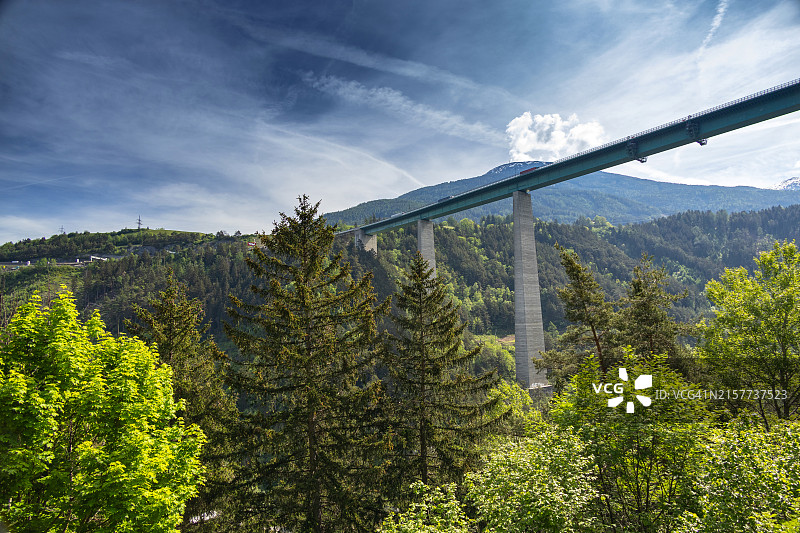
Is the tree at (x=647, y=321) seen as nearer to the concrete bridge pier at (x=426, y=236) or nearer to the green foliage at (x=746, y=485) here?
the green foliage at (x=746, y=485)

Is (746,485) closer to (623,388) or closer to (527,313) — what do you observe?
(623,388)

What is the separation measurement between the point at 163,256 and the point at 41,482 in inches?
5295

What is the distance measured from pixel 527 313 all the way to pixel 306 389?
29502 mm

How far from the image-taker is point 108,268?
104375 millimetres

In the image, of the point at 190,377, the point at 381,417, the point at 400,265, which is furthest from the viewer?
the point at 400,265

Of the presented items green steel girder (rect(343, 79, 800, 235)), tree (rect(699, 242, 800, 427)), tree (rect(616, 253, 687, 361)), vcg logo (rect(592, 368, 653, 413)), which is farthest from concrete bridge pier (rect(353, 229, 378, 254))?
vcg logo (rect(592, 368, 653, 413))

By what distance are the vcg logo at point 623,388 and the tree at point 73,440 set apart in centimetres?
1222

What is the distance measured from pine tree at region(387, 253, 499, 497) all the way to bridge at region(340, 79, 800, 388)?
76.3 feet

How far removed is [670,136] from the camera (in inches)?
1186

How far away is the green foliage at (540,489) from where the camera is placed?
777 cm

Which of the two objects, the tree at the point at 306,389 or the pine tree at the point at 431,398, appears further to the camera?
the pine tree at the point at 431,398

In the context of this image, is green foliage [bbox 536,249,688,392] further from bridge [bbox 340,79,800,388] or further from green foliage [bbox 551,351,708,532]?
bridge [bbox 340,79,800,388]

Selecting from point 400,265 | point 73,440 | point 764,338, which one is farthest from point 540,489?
point 400,265

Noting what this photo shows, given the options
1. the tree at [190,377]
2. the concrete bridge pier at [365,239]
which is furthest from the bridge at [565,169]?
the concrete bridge pier at [365,239]
